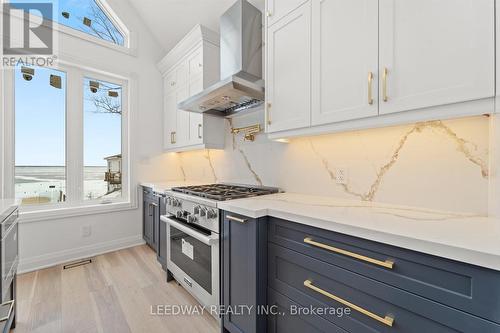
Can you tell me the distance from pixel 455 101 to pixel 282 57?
40.8 inches

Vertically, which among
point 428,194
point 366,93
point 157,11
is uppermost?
point 157,11

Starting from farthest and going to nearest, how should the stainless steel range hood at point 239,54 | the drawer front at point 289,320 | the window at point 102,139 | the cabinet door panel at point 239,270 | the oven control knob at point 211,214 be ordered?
the window at point 102,139, the stainless steel range hood at point 239,54, the oven control knob at point 211,214, the cabinet door panel at point 239,270, the drawer front at point 289,320

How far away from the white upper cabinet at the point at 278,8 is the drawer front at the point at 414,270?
56.7 inches

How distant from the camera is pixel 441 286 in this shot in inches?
28.2

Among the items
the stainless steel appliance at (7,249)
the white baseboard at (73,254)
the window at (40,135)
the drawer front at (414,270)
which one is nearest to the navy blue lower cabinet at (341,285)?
the drawer front at (414,270)

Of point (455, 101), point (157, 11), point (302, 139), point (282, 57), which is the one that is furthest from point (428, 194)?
point (157, 11)

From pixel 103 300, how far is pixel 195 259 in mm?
939

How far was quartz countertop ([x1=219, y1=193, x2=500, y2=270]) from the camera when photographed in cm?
66

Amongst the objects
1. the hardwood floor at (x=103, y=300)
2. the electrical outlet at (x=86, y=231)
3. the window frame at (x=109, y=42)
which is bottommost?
the hardwood floor at (x=103, y=300)

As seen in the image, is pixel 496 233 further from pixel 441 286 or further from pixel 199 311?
pixel 199 311

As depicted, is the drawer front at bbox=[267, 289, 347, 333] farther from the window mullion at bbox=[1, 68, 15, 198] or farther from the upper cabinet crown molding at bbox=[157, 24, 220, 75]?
the window mullion at bbox=[1, 68, 15, 198]

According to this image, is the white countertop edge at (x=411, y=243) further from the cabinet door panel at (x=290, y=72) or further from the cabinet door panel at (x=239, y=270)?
the cabinet door panel at (x=290, y=72)

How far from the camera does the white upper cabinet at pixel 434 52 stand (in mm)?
817

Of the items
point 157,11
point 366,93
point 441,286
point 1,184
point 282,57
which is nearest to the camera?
point 441,286
